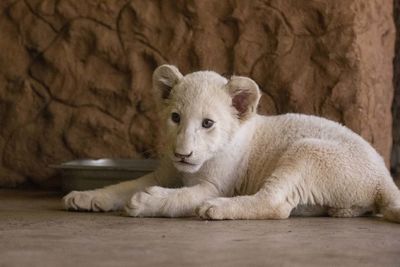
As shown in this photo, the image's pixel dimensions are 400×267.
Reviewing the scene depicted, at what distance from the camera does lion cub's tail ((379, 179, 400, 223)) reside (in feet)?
14.3

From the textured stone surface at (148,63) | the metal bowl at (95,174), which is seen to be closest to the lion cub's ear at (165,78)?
the metal bowl at (95,174)

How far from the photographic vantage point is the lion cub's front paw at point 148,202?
4398 millimetres

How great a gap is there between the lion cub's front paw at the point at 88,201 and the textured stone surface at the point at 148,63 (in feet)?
5.30

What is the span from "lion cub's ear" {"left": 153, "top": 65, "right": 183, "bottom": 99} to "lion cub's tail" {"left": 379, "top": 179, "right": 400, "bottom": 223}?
4.32 feet

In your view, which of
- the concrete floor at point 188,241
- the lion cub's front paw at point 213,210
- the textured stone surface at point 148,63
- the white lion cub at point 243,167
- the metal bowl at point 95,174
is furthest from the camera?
the textured stone surface at point 148,63

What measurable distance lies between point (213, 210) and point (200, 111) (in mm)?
570

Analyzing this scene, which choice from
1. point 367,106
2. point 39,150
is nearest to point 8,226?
point 39,150

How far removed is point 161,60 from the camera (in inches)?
248

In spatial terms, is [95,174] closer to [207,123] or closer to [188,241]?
[207,123]

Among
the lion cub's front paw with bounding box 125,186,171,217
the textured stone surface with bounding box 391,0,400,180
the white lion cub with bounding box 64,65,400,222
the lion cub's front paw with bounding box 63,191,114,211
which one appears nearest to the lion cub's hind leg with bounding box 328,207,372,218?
the white lion cub with bounding box 64,65,400,222

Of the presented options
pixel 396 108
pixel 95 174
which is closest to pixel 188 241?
pixel 95 174

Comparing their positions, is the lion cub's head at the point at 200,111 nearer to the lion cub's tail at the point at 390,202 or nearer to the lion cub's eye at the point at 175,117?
the lion cub's eye at the point at 175,117

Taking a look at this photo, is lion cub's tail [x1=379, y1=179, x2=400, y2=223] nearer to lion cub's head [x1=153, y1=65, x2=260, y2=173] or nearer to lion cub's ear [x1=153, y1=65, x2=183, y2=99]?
lion cub's head [x1=153, y1=65, x2=260, y2=173]

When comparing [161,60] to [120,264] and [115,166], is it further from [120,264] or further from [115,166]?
[120,264]
